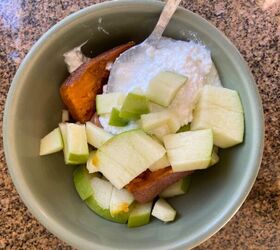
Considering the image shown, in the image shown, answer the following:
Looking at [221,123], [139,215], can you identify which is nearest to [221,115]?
[221,123]

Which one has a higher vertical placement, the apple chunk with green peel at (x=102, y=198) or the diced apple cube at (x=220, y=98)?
the diced apple cube at (x=220, y=98)

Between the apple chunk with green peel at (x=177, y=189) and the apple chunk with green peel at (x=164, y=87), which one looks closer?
the apple chunk with green peel at (x=164, y=87)

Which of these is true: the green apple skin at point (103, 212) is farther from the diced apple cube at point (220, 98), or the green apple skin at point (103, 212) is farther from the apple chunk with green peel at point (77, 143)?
the diced apple cube at point (220, 98)

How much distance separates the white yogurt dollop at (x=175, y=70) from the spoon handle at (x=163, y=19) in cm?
2

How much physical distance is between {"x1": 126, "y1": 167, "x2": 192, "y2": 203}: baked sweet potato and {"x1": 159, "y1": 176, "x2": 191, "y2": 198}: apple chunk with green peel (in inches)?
1.3

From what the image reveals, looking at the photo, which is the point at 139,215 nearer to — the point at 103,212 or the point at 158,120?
the point at 103,212

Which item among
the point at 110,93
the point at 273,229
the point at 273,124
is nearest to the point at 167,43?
the point at 110,93

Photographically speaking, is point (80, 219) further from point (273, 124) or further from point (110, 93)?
point (273, 124)

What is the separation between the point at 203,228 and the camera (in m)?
0.92

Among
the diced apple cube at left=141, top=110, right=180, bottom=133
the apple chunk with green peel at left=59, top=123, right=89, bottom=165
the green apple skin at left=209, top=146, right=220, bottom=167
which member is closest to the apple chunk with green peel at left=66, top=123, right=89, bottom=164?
the apple chunk with green peel at left=59, top=123, right=89, bottom=165

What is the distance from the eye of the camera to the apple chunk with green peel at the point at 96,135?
0.95 metres

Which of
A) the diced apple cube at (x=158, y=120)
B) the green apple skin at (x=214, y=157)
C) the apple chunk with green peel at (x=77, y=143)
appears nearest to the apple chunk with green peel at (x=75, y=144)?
the apple chunk with green peel at (x=77, y=143)

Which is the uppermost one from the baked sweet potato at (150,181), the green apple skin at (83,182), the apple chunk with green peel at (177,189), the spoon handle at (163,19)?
the spoon handle at (163,19)

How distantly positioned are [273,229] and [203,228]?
205 mm
